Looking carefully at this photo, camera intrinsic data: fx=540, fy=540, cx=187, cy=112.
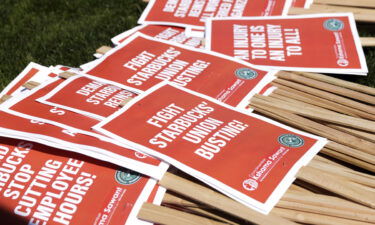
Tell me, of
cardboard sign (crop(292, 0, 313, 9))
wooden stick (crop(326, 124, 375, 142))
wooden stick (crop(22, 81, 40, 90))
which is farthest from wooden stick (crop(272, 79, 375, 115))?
wooden stick (crop(22, 81, 40, 90))

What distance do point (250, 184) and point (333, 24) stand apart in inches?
38.8

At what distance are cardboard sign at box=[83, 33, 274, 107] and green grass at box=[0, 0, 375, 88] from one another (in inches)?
17.0

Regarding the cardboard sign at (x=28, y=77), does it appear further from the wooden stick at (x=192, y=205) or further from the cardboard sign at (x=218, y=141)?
the wooden stick at (x=192, y=205)

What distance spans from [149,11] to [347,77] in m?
0.88

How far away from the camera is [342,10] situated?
219 cm

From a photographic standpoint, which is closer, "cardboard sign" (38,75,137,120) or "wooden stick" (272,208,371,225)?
"wooden stick" (272,208,371,225)

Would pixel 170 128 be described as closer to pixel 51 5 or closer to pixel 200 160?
pixel 200 160

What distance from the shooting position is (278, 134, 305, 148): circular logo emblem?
4.63 feet

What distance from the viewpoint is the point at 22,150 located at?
150 centimetres

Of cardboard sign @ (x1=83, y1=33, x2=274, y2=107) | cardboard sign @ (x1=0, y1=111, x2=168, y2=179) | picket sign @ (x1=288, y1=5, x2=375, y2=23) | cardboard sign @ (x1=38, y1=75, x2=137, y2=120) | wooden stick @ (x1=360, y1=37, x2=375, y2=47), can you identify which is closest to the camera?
cardboard sign @ (x1=0, y1=111, x2=168, y2=179)

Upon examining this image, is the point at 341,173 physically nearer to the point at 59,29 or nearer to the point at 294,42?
the point at 294,42

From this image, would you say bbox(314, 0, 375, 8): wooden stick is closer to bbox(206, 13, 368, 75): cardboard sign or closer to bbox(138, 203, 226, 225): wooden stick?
bbox(206, 13, 368, 75): cardboard sign

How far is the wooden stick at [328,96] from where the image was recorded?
1.64m

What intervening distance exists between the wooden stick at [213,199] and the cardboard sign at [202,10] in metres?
0.97
